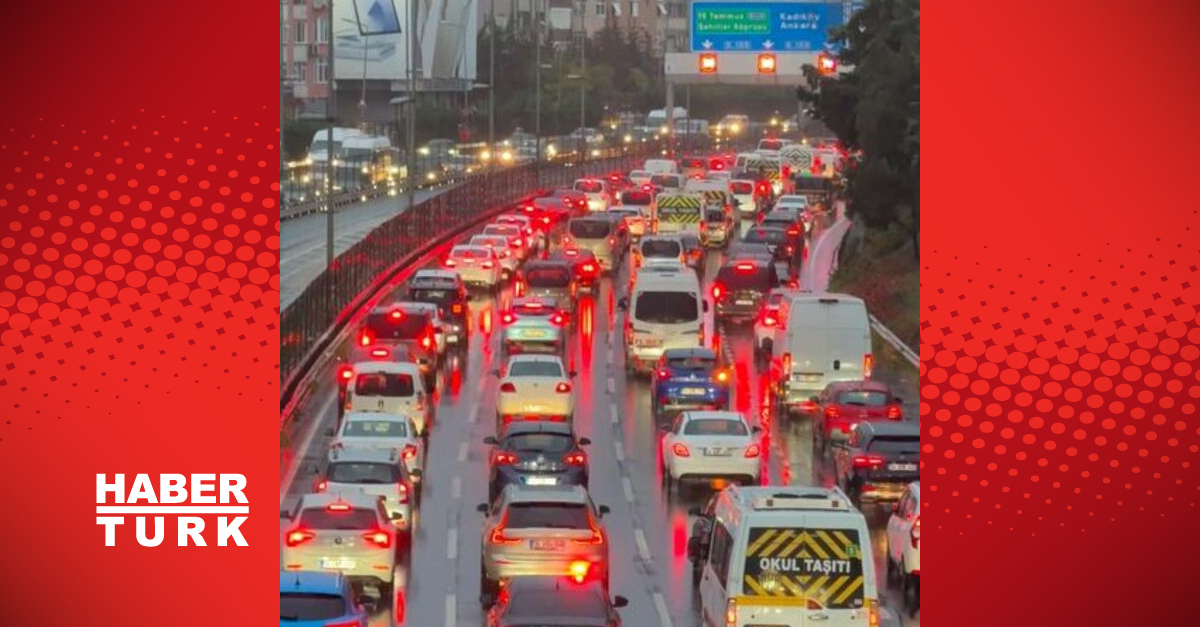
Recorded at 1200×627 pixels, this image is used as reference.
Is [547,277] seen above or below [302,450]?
above

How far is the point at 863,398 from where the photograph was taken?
44.3m

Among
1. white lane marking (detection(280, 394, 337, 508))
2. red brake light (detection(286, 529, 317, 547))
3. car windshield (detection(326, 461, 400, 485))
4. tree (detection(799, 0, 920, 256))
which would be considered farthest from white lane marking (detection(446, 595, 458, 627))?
tree (detection(799, 0, 920, 256))

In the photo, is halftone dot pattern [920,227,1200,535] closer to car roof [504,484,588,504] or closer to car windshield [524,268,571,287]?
car roof [504,484,588,504]

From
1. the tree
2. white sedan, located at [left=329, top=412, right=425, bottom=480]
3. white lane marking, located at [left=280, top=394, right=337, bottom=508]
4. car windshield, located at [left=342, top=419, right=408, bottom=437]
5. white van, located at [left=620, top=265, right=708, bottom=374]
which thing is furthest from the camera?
the tree

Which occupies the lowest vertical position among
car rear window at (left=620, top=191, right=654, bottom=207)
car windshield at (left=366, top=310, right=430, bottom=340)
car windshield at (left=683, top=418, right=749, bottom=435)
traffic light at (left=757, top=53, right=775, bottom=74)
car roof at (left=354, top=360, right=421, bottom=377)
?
car windshield at (left=683, top=418, right=749, bottom=435)

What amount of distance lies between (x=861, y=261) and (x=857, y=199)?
600 centimetres

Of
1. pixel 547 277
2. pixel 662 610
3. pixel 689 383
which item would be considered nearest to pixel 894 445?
pixel 662 610

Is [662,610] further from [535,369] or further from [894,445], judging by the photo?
[535,369]

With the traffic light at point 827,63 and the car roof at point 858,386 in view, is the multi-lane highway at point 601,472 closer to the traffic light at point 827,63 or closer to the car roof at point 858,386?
the car roof at point 858,386

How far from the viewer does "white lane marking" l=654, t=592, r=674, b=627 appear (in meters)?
31.3

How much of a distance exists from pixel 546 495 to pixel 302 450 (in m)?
13.7

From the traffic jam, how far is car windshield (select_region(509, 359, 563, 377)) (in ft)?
0.16

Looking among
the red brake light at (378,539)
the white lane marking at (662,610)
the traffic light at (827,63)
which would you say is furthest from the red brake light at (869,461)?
the traffic light at (827,63)

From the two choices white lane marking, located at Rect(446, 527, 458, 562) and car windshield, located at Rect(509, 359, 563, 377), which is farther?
car windshield, located at Rect(509, 359, 563, 377)
